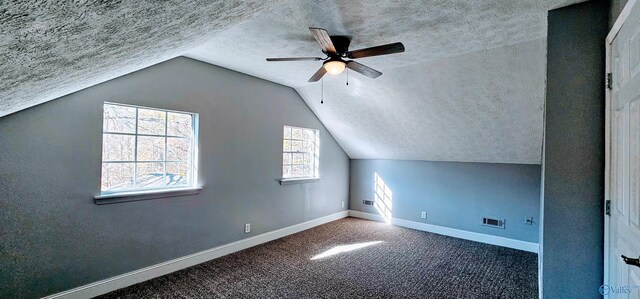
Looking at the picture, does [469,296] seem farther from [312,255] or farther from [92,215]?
[92,215]

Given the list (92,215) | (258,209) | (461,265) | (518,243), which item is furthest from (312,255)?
(518,243)

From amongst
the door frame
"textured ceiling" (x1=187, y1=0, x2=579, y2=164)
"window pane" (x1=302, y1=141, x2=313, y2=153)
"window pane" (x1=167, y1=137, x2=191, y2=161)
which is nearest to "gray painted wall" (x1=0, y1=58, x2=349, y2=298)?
"window pane" (x1=167, y1=137, x2=191, y2=161)

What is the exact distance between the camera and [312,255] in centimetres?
379

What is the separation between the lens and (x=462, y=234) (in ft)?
15.6

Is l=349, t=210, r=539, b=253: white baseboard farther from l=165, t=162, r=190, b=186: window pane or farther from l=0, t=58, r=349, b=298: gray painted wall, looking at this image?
l=165, t=162, r=190, b=186: window pane

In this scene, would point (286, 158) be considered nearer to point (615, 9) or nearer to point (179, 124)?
point (179, 124)

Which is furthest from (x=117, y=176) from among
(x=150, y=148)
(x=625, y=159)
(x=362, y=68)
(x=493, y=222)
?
(x=493, y=222)

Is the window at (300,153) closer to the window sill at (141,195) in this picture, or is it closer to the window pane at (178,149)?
the window pane at (178,149)

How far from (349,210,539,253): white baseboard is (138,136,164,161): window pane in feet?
12.9

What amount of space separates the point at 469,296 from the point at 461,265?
81 cm

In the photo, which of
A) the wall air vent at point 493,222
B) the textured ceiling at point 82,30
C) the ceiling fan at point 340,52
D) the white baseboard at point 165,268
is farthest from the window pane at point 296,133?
the wall air vent at point 493,222

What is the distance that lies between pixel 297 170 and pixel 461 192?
8.85 ft

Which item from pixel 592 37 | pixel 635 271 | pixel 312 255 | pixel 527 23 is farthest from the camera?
pixel 312 255

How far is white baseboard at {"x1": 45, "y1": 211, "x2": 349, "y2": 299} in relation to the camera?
2.64 m
